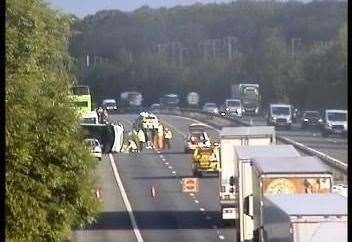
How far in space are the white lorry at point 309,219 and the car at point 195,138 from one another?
100.0 ft

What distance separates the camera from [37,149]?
19875 millimetres

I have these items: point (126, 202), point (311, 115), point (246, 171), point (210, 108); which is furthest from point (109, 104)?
point (246, 171)

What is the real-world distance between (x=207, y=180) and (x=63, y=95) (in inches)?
751

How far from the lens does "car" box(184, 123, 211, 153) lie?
47625 mm

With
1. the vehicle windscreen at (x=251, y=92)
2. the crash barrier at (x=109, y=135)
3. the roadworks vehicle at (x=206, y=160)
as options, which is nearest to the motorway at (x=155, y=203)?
the roadworks vehicle at (x=206, y=160)

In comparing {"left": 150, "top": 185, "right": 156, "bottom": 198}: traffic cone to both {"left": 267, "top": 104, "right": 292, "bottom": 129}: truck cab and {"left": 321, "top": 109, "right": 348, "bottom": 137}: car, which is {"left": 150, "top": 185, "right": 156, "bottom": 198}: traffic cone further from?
{"left": 267, "top": 104, "right": 292, "bottom": 129}: truck cab

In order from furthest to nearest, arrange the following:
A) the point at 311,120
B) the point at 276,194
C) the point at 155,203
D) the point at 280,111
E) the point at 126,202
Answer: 1. the point at 280,111
2. the point at 311,120
3. the point at 126,202
4. the point at 155,203
5. the point at 276,194

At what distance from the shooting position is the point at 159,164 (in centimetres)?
4931

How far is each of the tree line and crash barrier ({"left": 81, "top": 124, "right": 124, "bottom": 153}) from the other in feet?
43.7

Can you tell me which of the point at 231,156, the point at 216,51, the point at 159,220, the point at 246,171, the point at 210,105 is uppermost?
the point at 246,171

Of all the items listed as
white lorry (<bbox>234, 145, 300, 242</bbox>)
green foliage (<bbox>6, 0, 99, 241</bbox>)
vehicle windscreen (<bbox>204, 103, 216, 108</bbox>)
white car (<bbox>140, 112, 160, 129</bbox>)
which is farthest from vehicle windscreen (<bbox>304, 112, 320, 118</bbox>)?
green foliage (<bbox>6, 0, 99, 241</bbox>)

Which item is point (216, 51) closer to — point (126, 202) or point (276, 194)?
point (126, 202)

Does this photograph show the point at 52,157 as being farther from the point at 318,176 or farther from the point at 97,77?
the point at 97,77

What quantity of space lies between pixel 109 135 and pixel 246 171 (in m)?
23.7
